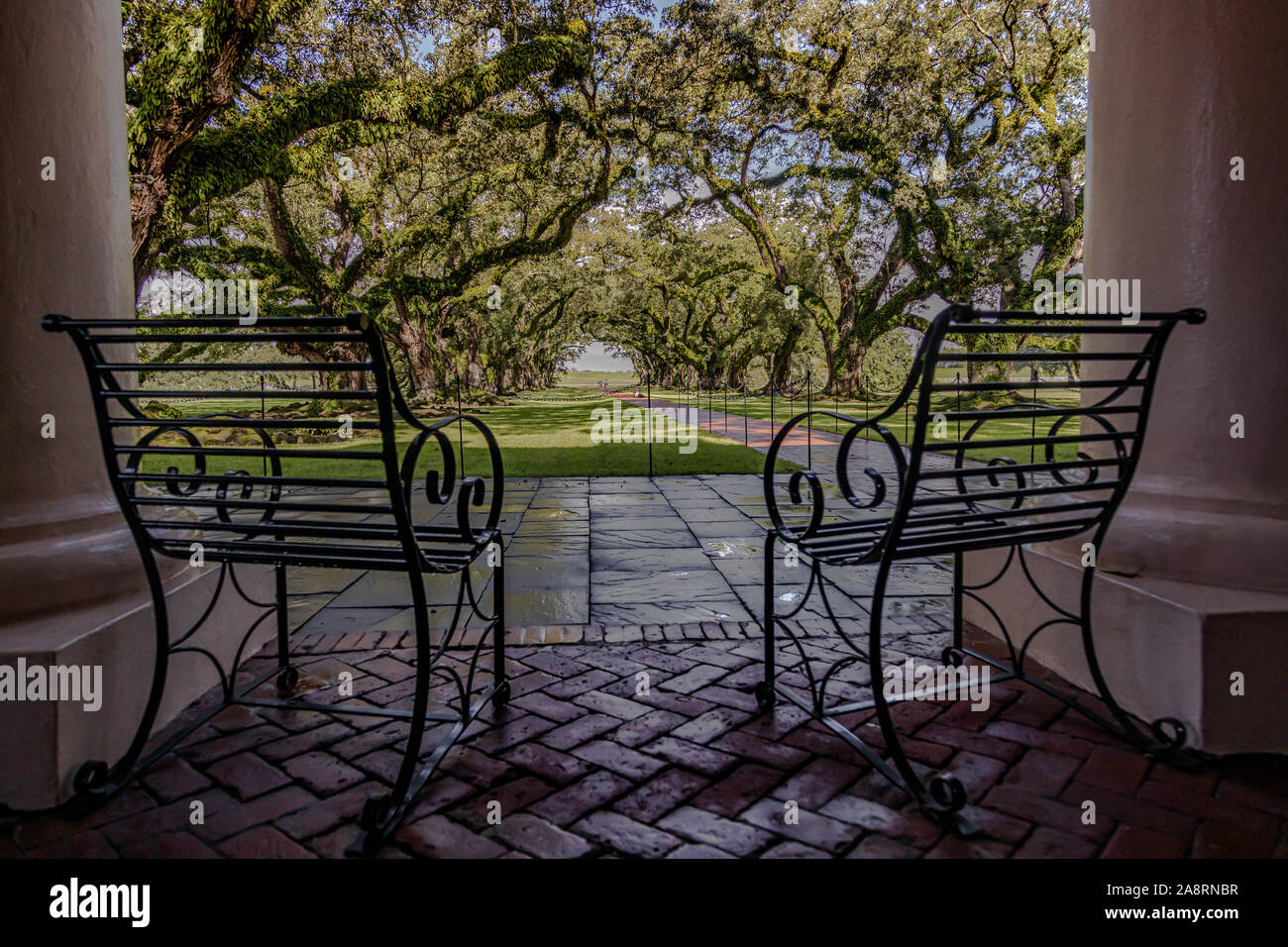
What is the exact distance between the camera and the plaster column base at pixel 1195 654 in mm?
1960

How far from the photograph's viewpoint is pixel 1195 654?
6.53 feet

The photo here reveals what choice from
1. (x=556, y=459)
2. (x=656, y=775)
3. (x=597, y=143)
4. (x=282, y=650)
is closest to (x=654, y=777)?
(x=656, y=775)

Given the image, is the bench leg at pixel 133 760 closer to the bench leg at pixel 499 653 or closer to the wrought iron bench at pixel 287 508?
the wrought iron bench at pixel 287 508

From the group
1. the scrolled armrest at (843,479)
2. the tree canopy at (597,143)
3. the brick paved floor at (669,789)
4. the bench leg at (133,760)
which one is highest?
the tree canopy at (597,143)

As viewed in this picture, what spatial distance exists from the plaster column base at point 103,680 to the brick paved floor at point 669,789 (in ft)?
0.39

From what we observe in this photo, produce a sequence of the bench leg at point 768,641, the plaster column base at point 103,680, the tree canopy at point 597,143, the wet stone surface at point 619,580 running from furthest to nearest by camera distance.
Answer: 1. the tree canopy at point 597,143
2. the wet stone surface at point 619,580
3. the bench leg at point 768,641
4. the plaster column base at point 103,680

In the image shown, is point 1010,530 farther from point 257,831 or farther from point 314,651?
point 314,651

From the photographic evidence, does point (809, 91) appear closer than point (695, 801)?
No

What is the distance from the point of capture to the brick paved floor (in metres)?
1.65

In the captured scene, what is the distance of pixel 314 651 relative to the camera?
2.87 meters

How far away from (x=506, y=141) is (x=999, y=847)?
48.8ft

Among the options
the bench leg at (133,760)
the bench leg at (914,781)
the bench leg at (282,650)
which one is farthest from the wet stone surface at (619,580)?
the bench leg at (914,781)

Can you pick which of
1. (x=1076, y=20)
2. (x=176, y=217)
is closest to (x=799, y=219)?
(x=1076, y=20)

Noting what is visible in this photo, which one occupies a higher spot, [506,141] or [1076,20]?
[1076,20]
